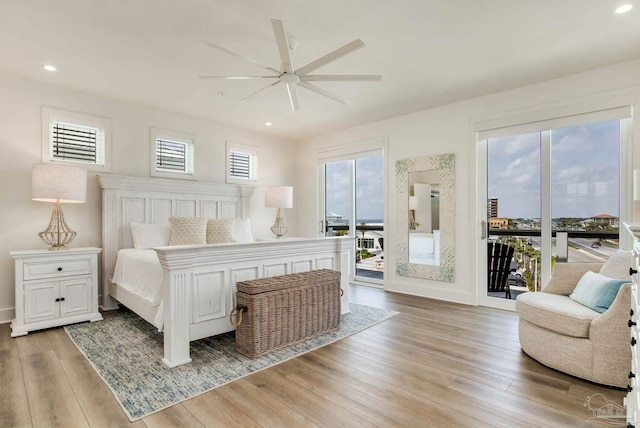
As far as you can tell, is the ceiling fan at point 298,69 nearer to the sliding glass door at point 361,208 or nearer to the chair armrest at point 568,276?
the chair armrest at point 568,276

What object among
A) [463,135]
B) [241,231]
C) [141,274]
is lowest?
[141,274]

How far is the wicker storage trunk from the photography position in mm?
2619

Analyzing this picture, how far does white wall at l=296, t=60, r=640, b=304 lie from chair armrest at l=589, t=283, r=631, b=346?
181 cm

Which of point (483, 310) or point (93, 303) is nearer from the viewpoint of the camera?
point (93, 303)

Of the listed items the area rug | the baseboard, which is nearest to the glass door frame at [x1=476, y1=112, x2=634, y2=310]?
the area rug

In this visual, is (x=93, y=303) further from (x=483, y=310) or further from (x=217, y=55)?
(x=483, y=310)

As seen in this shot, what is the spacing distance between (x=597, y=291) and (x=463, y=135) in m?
2.51

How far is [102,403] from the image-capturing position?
1969mm

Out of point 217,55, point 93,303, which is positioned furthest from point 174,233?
point 217,55

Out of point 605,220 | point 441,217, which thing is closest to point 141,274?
point 441,217

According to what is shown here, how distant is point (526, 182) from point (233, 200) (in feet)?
13.5

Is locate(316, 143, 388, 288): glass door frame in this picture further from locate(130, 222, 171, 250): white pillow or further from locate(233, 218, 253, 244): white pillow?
locate(130, 222, 171, 250): white pillow

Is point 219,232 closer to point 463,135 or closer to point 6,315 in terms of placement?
point 6,315

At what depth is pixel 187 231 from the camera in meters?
4.09
